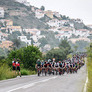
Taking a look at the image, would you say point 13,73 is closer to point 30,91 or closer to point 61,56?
point 30,91

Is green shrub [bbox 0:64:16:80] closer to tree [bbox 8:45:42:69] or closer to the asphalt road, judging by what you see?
the asphalt road

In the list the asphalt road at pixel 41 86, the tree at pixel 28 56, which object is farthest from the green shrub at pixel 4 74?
the tree at pixel 28 56

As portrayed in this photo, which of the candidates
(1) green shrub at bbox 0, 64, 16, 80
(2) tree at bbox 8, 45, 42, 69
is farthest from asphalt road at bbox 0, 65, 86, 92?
(2) tree at bbox 8, 45, 42, 69

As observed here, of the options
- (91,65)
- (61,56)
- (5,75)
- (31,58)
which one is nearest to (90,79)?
(91,65)

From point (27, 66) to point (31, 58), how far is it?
4.12 ft

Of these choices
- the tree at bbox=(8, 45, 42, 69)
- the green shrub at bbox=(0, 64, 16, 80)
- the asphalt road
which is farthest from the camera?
the tree at bbox=(8, 45, 42, 69)

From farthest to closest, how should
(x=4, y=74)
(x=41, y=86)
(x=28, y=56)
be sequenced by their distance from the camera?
1. (x=28, y=56)
2. (x=4, y=74)
3. (x=41, y=86)

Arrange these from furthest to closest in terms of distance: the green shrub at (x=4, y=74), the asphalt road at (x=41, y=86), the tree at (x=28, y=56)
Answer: the tree at (x=28, y=56) < the green shrub at (x=4, y=74) < the asphalt road at (x=41, y=86)

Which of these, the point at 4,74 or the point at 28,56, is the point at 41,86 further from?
the point at 28,56

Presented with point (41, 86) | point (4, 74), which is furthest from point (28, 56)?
point (41, 86)

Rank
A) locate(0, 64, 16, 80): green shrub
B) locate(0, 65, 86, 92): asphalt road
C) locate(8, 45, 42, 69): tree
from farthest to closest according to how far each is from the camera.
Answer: locate(8, 45, 42, 69): tree < locate(0, 64, 16, 80): green shrub < locate(0, 65, 86, 92): asphalt road

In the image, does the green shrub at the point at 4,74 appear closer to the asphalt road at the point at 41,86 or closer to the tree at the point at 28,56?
the asphalt road at the point at 41,86

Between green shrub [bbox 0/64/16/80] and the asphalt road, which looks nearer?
the asphalt road

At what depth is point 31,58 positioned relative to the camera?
43.2 m
